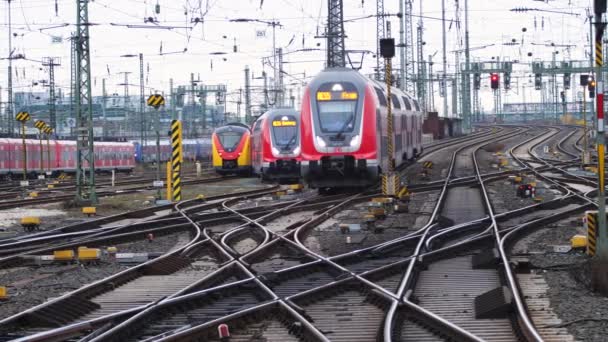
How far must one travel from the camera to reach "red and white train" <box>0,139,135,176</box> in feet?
172

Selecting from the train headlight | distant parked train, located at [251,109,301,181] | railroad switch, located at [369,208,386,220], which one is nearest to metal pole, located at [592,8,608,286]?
railroad switch, located at [369,208,386,220]

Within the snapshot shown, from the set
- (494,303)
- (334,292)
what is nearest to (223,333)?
(334,292)

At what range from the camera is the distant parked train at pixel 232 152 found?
153 feet

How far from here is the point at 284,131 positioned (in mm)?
37344

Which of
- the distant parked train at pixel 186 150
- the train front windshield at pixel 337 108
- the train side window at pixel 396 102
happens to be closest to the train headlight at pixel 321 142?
the train front windshield at pixel 337 108

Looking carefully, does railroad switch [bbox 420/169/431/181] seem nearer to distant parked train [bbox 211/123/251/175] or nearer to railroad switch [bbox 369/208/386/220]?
distant parked train [bbox 211/123/251/175]

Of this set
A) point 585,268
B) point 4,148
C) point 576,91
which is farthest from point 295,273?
point 576,91

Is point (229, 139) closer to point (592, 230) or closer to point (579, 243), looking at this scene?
point (579, 243)

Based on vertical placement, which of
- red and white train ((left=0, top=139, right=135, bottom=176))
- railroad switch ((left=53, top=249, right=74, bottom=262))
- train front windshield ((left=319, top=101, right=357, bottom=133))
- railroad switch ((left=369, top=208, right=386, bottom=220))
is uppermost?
train front windshield ((left=319, top=101, right=357, bottom=133))

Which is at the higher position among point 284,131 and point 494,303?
point 284,131

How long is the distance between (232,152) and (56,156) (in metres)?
18.1

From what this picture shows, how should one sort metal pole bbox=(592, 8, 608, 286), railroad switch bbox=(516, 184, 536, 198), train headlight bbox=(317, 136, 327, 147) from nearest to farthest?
metal pole bbox=(592, 8, 608, 286), railroad switch bbox=(516, 184, 536, 198), train headlight bbox=(317, 136, 327, 147)

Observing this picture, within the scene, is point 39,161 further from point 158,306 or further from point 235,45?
point 158,306

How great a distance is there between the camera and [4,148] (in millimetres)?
51000
